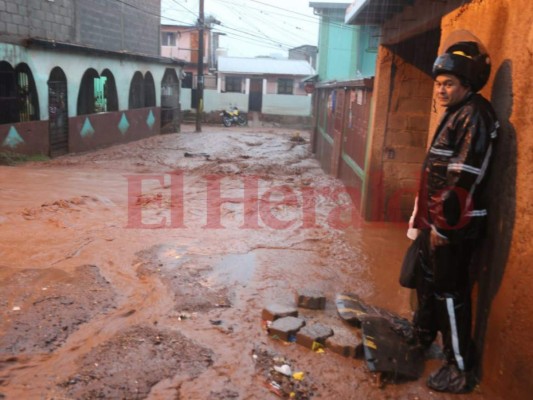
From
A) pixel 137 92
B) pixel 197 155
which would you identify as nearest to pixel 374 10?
pixel 197 155

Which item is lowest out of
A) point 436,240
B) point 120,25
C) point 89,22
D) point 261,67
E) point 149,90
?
point 436,240

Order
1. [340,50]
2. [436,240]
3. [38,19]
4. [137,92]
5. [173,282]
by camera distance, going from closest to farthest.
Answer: [436,240], [173,282], [38,19], [137,92], [340,50]

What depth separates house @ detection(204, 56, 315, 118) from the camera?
30.6 metres

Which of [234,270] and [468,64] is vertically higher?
[468,64]

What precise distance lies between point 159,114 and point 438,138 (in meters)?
19.9

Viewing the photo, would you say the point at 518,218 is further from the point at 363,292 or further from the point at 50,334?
the point at 50,334

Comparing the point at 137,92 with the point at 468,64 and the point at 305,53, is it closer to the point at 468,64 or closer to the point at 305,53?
the point at 468,64

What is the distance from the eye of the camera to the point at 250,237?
6.62 metres

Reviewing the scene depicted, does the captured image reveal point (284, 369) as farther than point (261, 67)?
No

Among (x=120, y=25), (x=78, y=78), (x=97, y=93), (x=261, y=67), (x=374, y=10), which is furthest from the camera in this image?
(x=261, y=67)

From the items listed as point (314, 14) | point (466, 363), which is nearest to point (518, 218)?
point (466, 363)

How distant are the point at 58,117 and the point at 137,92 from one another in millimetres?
5924

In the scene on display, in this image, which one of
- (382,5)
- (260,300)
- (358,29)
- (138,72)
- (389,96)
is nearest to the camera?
(260,300)

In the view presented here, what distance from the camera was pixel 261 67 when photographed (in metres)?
33.0
